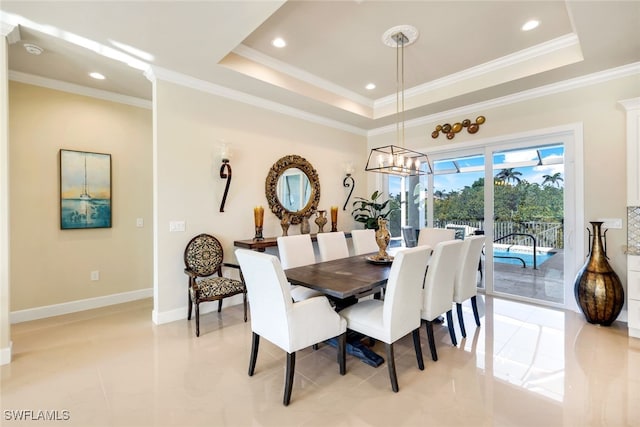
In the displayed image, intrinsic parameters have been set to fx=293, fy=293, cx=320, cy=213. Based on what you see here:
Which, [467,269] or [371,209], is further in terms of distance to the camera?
[371,209]

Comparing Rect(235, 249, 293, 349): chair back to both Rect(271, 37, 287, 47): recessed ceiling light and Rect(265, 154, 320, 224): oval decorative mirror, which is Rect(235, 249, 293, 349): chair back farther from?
Rect(271, 37, 287, 47): recessed ceiling light

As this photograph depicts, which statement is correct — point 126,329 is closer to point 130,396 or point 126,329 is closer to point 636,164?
point 130,396

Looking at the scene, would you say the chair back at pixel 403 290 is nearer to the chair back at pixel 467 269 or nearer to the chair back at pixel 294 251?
the chair back at pixel 467 269

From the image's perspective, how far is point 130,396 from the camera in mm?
2084

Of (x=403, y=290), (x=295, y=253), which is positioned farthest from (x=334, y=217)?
(x=403, y=290)

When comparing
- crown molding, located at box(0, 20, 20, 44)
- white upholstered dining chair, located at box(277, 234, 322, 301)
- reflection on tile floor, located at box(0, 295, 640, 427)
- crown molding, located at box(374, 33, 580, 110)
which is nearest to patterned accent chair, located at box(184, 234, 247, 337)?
reflection on tile floor, located at box(0, 295, 640, 427)

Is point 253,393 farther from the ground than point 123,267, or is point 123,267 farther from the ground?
point 123,267

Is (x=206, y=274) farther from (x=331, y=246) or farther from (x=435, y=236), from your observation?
(x=435, y=236)

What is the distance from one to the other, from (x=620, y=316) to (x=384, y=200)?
3.56 m

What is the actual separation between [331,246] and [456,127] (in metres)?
2.84

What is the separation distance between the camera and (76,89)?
3.71 meters

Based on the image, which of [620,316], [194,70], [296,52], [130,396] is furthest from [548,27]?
[130,396]

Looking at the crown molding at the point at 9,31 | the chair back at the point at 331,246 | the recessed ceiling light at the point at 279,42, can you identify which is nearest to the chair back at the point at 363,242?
the chair back at the point at 331,246

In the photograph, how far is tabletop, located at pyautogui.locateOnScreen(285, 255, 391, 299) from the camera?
7.23ft
